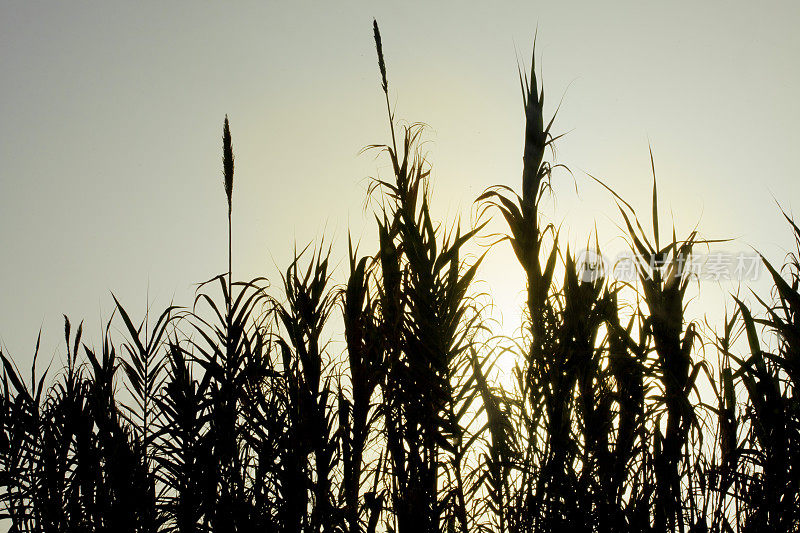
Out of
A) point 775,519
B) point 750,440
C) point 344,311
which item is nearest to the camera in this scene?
point 775,519

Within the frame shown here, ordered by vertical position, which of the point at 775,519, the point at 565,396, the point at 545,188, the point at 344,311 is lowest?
the point at 775,519

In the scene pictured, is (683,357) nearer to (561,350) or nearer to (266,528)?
(561,350)

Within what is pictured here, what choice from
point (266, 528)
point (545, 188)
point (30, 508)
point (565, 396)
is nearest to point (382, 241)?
point (545, 188)

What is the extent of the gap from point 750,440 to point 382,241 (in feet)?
5.38

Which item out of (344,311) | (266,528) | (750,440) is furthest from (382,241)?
(750,440)

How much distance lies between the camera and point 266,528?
2.82 m

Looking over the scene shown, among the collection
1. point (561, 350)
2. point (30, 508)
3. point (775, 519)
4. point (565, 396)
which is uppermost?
point (561, 350)

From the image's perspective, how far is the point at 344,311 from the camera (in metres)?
3.10

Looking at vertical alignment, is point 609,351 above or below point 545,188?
below

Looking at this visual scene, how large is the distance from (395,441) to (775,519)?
1.35 metres

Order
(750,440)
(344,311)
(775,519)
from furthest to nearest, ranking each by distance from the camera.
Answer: (344,311)
(750,440)
(775,519)

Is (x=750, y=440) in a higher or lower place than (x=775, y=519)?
higher

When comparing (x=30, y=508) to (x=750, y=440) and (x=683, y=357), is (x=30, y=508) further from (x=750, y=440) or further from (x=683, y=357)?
(x=750, y=440)

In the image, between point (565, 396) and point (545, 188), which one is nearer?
point (565, 396)
